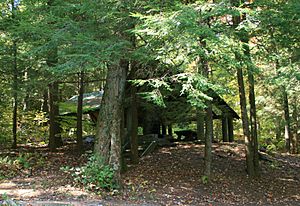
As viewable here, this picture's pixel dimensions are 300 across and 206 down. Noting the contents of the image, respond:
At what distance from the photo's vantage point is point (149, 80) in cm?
770

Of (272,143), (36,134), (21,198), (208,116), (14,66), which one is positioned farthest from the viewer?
(272,143)

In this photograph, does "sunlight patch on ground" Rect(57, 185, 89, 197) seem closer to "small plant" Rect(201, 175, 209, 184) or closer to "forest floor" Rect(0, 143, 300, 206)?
"forest floor" Rect(0, 143, 300, 206)

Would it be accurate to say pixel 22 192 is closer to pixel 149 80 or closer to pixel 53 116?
pixel 149 80

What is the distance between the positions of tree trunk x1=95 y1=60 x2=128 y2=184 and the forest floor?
1.03 m

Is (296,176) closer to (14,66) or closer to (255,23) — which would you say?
(255,23)

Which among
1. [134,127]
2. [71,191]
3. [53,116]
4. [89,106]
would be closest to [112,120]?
[71,191]

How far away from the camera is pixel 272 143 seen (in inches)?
920

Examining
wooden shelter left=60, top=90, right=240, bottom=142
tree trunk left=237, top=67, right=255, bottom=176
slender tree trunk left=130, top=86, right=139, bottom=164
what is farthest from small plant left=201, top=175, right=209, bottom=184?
wooden shelter left=60, top=90, right=240, bottom=142

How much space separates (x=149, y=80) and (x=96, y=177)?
295cm

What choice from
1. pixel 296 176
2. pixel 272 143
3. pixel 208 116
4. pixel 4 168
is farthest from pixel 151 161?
pixel 272 143

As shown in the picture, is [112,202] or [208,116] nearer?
[112,202]

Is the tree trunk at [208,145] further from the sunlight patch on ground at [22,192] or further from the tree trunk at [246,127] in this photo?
the sunlight patch on ground at [22,192]

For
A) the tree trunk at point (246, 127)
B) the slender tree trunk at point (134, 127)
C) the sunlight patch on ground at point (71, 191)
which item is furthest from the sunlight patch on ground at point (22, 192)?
the tree trunk at point (246, 127)

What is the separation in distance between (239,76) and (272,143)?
14376 mm
